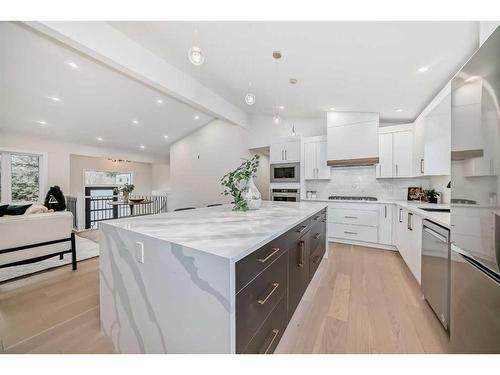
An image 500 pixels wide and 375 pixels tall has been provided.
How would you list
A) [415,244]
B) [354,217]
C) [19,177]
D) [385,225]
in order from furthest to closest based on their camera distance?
[19,177]
[354,217]
[385,225]
[415,244]

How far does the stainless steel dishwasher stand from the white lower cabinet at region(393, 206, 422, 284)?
23 cm

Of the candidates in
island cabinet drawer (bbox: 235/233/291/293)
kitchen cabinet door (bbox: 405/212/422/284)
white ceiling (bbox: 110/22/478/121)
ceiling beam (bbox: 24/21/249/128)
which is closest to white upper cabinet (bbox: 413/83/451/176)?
white ceiling (bbox: 110/22/478/121)

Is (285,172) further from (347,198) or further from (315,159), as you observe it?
(347,198)

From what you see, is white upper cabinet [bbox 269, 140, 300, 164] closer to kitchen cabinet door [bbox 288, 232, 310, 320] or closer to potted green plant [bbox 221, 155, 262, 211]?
potted green plant [bbox 221, 155, 262, 211]

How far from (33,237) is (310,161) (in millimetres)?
4435

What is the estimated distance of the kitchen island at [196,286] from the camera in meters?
0.82

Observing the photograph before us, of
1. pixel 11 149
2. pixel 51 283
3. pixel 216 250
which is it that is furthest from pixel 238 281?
pixel 11 149

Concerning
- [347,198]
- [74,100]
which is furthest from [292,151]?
[74,100]

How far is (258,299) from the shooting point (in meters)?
1.00

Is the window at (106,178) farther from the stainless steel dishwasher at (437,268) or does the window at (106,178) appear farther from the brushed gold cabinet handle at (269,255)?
the stainless steel dishwasher at (437,268)

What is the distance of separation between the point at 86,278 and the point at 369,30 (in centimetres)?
398

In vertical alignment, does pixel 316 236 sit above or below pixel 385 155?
below

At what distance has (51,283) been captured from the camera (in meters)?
2.26

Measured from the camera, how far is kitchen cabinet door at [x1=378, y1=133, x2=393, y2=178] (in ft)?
11.3
